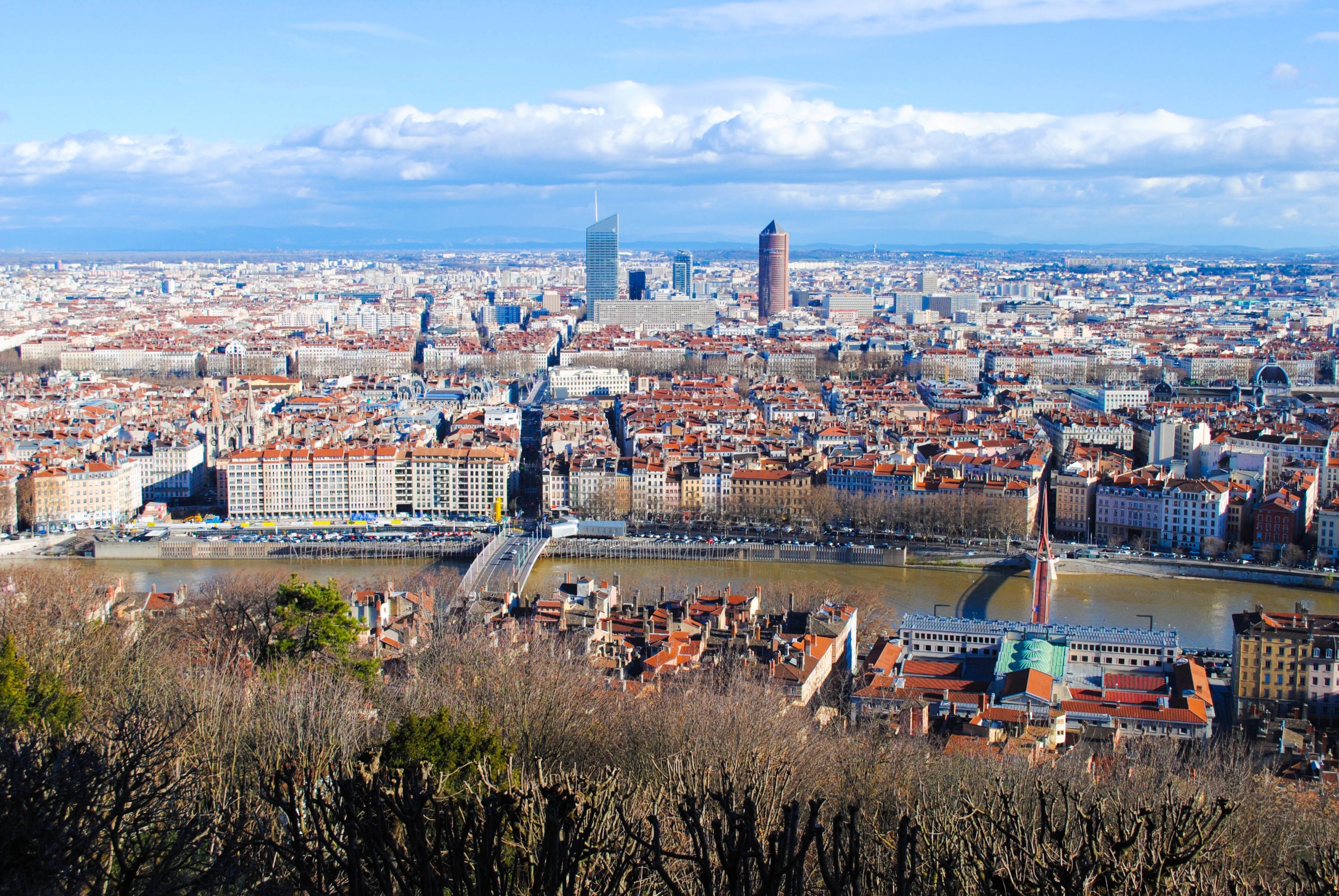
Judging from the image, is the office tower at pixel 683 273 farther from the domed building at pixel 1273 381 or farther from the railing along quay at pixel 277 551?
the railing along quay at pixel 277 551

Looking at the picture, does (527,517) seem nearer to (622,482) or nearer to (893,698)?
(622,482)

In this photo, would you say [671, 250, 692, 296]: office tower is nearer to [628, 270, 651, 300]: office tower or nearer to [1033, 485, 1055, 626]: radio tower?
[628, 270, 651, 300]: office tower

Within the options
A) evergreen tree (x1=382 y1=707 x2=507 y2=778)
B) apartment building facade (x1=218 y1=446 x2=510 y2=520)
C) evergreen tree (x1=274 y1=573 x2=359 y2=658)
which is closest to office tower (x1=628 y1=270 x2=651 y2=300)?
apartment building facade (x1=218 y1=446 x2=510 y2=520)

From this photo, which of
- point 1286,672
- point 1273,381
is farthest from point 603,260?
point 1286,672

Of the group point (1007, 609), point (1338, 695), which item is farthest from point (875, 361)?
point (1338, 695)

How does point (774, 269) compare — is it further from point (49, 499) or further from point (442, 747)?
point (442, 747)
